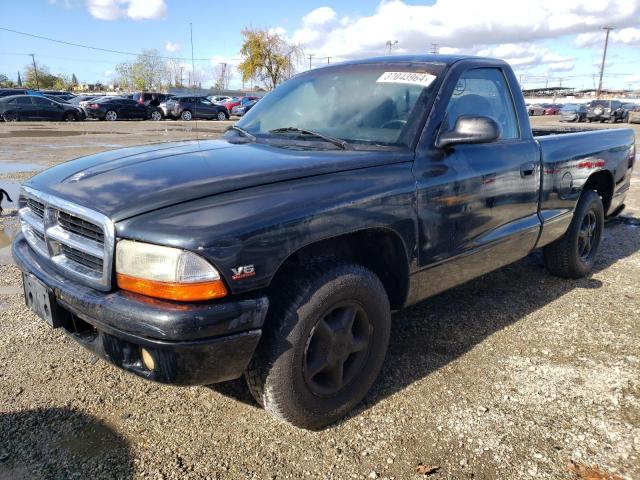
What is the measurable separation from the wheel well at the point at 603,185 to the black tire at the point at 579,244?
0.40ft

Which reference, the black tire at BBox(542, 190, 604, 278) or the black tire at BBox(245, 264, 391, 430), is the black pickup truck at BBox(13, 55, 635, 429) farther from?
the black tire at BBox(542, 190, 604, 278)

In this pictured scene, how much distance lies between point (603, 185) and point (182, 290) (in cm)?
436

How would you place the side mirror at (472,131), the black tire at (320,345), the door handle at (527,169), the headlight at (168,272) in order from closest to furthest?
the headlight at (168,272)
the black tire at (320,345)
the side mirror at (472,131)
the door handle at (527,169)

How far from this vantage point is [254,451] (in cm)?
244

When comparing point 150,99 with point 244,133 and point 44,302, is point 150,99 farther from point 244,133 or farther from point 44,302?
point 44,302

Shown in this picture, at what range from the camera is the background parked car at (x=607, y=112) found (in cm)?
3375

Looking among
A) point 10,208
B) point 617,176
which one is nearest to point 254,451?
point 617,176

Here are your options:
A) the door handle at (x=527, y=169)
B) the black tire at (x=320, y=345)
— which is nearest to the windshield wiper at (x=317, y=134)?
the black tire at (x=320, y=345)

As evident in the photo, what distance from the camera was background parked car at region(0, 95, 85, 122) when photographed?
25.8 meters

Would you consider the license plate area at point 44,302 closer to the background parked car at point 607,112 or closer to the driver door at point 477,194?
the driver door at point 477,194

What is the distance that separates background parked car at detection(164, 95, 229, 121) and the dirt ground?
28.5m

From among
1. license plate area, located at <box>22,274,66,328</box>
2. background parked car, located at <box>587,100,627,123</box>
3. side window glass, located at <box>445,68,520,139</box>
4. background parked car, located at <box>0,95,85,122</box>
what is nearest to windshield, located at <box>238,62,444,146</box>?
side window glass, located at <box>445,68,520,139</box>

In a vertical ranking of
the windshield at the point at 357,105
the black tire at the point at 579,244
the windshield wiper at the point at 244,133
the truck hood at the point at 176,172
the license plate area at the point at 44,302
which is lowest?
the black tire at the point at 579,244

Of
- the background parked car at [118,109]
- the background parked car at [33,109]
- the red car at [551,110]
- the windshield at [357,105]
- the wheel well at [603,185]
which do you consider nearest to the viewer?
the windshield at [357,105]
